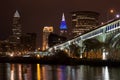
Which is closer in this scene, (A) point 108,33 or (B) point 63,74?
(B) point 63,74

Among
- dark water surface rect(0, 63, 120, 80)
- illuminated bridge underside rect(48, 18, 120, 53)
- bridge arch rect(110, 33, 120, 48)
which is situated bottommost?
dark water surface rect(0, 63, 120, 80)

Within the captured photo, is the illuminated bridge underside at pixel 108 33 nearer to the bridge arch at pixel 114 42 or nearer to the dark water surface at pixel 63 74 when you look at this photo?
the bridge arch at pixel 114 42

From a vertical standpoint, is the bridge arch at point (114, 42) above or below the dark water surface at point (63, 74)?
above

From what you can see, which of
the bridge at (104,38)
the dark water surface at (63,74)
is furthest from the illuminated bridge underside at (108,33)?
the dark water surface at (63,74)

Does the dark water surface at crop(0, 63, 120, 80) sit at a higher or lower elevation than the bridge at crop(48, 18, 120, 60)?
lower

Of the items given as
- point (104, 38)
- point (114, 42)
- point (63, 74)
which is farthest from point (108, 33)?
point (63, 74)

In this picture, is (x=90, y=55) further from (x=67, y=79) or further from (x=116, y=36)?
(x=67, y=79)

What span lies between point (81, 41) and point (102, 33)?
3651cm

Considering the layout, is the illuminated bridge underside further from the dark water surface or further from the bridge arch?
the dark water surface

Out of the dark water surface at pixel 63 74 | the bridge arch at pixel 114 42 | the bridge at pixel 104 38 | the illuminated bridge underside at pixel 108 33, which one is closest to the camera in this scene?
the dark water surface at pixel 63 74

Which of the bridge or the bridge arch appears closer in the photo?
the bridge

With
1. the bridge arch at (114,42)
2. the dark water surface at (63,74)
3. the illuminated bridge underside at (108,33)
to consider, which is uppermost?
the illuminated bridge underside at (108,33)

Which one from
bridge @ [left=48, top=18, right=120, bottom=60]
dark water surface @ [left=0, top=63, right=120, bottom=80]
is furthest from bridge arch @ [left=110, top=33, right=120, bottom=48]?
dark water surface @ [left=0, top=63, right=120, bottom=80]

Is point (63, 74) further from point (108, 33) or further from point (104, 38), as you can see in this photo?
point (104, 38)
